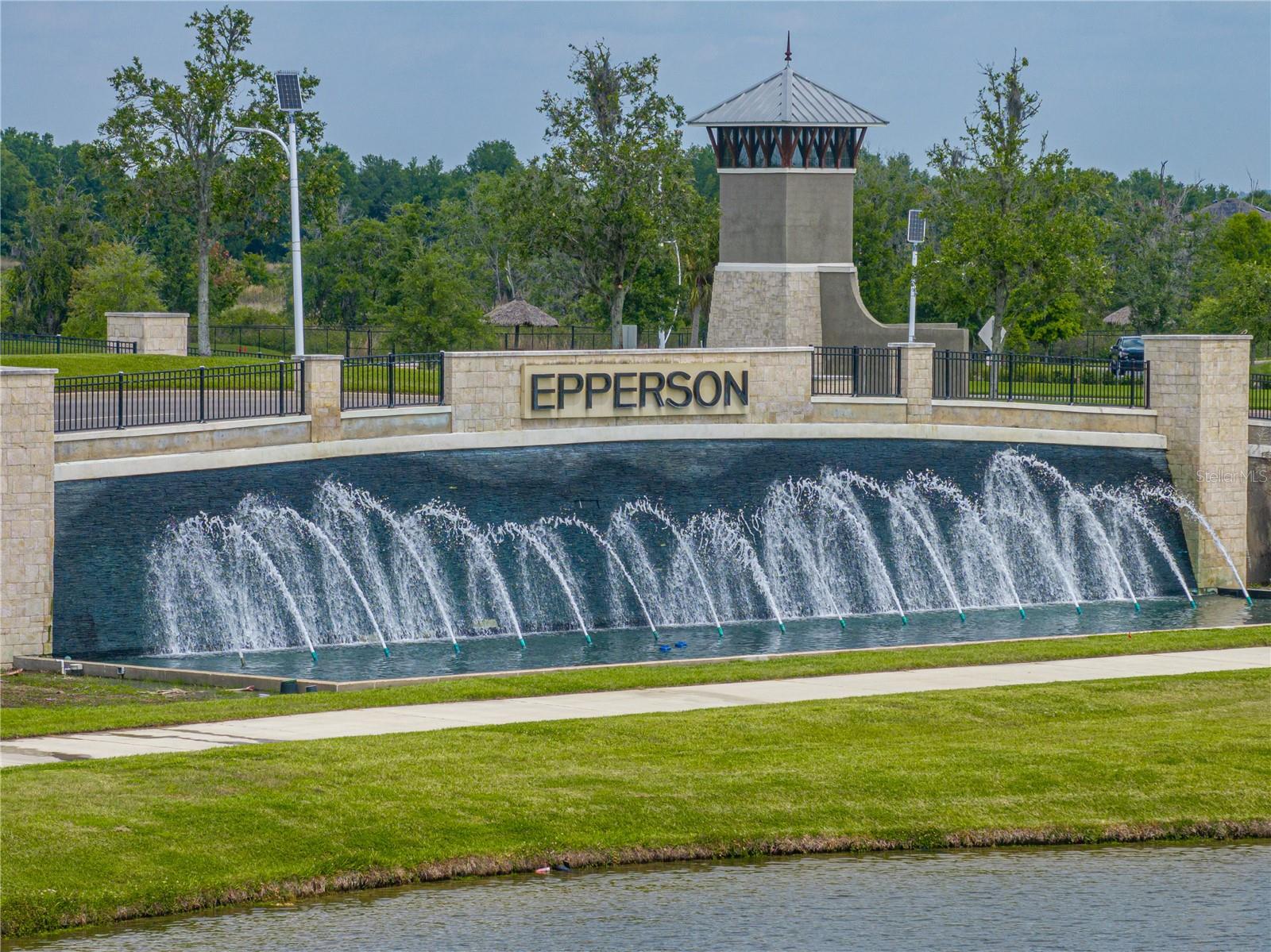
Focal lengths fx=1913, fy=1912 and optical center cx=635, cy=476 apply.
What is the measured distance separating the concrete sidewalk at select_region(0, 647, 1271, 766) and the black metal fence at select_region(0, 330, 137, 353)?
27.4 m

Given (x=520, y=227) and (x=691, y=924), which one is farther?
(x=520, y=227)

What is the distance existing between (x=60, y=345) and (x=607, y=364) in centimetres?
2117

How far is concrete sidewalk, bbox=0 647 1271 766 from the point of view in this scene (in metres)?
20.3

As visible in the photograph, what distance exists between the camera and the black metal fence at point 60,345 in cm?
4806

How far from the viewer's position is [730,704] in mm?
23031

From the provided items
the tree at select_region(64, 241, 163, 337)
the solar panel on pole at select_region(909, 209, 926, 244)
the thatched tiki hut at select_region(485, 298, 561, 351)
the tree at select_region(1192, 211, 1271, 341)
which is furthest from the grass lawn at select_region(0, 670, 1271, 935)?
the tree at select_region(64, 241, 163, 337)

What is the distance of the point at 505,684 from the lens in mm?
24484

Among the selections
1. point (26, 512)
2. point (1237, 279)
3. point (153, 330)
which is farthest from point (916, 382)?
point (1237, 279)

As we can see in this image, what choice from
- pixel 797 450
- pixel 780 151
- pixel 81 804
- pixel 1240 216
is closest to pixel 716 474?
pixel 797 450

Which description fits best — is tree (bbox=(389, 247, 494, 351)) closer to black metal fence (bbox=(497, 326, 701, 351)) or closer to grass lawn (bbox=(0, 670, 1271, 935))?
black metal fence (bbox=(497, 326, 701, 351))

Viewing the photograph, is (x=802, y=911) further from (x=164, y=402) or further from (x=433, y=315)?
(x=433, y=315)

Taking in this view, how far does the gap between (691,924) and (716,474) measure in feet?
68.6

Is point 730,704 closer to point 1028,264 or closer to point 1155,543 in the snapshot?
point 1155,543

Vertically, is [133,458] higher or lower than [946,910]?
higher
